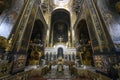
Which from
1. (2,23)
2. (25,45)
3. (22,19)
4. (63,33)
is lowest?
(25,45)

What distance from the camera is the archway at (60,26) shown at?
1947cm

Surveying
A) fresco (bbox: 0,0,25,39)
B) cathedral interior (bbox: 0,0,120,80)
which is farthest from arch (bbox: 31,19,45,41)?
fresco (bbox: 0,0,25,39)

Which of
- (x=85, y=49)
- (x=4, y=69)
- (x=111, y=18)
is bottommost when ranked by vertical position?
(x=4, y=69)

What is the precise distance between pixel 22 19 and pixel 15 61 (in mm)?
2655

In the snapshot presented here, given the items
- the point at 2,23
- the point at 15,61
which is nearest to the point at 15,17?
the point at 2,23

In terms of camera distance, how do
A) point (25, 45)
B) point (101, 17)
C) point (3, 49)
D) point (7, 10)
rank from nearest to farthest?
1. point (3, 49)
2. point (101, 17)
3. point (25, 45)
4. point (7, 10)

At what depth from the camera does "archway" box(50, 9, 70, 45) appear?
19469 millimetres

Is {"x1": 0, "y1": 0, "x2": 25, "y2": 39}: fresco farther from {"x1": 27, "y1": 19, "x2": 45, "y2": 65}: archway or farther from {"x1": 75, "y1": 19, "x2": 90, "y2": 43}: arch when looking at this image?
{"x1": 75, "y1": 19, "x2": 90, "y2": 43}: arch

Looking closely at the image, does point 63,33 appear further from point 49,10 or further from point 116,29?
point 116,29

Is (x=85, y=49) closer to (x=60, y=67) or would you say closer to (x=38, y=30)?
(x=60, y=67)

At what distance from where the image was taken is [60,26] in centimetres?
2114

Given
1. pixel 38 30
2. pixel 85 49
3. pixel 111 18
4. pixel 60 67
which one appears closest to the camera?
pixel 111 18

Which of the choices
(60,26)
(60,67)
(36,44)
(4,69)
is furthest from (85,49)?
(60,26)

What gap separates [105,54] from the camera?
462cm
